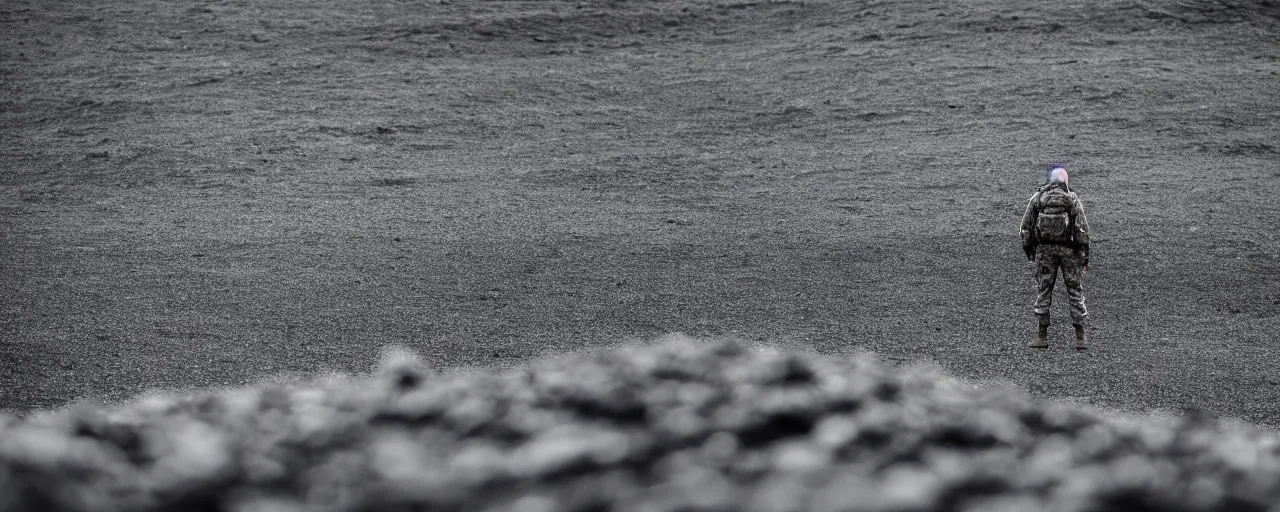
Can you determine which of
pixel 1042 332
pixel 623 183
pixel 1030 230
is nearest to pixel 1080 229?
pixel 1030 230

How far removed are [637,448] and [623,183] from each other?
560 inches

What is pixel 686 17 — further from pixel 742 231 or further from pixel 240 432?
pixel 240 432

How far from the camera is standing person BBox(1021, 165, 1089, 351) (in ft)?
33.4

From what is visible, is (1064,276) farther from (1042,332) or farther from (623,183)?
(623,183)

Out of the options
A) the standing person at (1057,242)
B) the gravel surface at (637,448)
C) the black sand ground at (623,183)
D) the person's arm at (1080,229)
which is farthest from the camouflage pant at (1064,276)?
the gravel surface at (637,448)

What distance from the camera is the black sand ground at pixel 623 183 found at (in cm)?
1062

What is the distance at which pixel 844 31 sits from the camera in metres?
23.8

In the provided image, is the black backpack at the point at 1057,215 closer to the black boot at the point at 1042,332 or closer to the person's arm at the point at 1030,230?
the person's arm at the point at 1030,230

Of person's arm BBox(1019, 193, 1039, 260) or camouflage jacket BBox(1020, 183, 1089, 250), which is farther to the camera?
person's arm BBox(1019, 193, 1039, 260)

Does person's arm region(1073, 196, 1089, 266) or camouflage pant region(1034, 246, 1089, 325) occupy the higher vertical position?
person's arm region(1073, 196, 1089, 266)

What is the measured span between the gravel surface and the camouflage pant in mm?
6481

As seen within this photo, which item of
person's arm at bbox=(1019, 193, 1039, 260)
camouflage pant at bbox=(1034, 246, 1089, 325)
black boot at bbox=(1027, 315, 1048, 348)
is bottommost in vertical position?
black boot at bbox=(1027, 315, 1048, 348)

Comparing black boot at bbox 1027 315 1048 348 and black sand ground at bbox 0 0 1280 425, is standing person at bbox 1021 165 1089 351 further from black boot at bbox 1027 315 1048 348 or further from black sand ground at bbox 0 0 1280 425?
black sand ground at bbox 0 0 1280 425

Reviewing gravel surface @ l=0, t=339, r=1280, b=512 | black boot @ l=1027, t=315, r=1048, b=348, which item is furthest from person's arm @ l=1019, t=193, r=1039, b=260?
gravel surface @ l=0, t=339, r=1280, b=512
